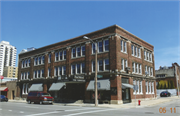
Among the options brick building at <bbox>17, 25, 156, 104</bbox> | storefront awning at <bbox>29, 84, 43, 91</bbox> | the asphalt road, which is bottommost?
the asphalt road

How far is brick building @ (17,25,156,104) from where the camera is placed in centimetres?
2633

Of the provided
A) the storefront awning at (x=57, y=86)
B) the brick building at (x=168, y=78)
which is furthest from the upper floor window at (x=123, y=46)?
the brick building at (x=168, y=78)

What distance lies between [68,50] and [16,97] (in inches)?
791

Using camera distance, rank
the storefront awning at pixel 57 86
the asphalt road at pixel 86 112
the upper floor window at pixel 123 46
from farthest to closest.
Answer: the storefront awning at pixel 57 86
the upper floor window at pixel 123 46
the asphalt road at pixel 86 112

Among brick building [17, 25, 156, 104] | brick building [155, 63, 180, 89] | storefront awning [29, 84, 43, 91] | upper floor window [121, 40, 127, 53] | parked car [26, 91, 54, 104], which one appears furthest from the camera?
brick building [155, 63, 180, 89]

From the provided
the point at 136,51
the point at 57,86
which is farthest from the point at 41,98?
the point at 136,51

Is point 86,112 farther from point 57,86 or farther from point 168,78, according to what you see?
point 168,78

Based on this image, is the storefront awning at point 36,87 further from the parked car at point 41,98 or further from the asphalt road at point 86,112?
the asphalt road at point 86,112

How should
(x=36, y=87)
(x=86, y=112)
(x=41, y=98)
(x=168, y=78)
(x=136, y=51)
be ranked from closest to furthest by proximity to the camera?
(x=86, y=112), (x=41, y=98), (x=136, y=51), (x=36, y=87), (x=168, y=78)

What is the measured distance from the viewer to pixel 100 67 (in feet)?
91.6

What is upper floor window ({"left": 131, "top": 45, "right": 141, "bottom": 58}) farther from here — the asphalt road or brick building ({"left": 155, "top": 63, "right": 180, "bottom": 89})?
brick building ({"left": 155, "top": 63, "right": 180, "bottom": 89})

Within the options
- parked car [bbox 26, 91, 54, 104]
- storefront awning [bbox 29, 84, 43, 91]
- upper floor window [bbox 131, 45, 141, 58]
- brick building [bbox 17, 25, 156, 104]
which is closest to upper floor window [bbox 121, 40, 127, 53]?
brick building [bbox 17, 25, 156, 104]

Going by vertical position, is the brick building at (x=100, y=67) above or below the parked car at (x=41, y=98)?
above

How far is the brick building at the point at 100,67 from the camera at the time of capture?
2633 cm
